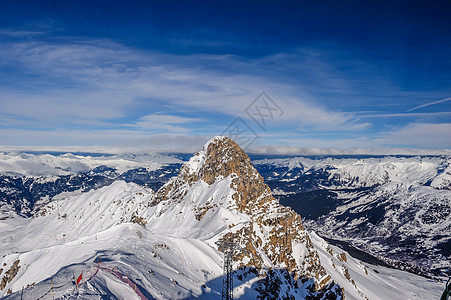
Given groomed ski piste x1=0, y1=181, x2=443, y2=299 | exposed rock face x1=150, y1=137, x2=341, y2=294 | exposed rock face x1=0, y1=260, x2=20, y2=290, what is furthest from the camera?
exposed rock face x1=150, y1=137, x2=341, y2=294

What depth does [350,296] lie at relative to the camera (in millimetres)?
127812

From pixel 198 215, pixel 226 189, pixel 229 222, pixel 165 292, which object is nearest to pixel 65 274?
pixel 165 292

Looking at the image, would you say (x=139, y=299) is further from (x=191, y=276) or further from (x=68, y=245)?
(x=68, y=245)

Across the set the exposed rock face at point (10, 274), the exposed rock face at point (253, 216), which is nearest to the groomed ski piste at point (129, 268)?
the exposed rock face at point (10, 274)

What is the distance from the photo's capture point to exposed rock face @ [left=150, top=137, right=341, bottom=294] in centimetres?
9038

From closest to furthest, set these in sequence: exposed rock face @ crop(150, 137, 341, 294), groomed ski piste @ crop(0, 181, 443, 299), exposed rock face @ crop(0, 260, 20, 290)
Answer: groomed ski piste @ crop(0, 181, 443, 299)
exposed rock face @ crop(0, 260, 20, 290)
exposed rock face @ crop(150, 137, 341, 294)

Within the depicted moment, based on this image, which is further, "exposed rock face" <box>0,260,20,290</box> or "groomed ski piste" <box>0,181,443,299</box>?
"exposed rock face" <box>0,260,20,290</box>

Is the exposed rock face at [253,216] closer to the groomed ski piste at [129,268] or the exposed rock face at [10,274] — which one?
the groomed ski piste at [129,268]

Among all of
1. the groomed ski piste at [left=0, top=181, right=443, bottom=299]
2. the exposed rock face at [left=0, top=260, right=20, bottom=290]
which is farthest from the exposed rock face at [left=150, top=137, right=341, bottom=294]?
the exposed rock face at [left=0, top=260, right=20, bottom=290]

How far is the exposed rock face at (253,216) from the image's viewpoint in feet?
297

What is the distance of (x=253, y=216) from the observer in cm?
10856

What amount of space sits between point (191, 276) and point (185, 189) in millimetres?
74927

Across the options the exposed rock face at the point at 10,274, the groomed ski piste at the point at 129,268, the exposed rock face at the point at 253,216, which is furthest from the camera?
the exposed rock face at the point at 253,216

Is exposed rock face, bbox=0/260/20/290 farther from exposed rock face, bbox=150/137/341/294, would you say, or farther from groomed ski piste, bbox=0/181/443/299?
exposed rock face, bbox=150/137/341/294
